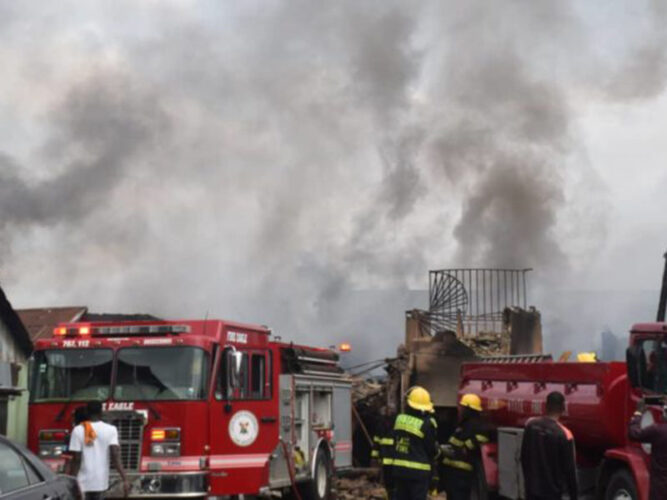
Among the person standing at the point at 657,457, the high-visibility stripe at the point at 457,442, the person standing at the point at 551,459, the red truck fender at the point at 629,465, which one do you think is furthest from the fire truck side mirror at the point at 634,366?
the high-visibility stripe at the point at 457,442

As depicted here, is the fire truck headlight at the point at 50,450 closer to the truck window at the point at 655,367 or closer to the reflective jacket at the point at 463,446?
the reflective jacket at the point at 463,446

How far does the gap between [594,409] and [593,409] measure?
24 millimetres

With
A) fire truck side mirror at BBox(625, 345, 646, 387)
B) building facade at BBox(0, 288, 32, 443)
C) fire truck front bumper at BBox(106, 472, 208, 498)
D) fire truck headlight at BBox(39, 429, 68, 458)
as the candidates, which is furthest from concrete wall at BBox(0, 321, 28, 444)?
fire truck side mirror at BBox(625, 345, 646, 387)

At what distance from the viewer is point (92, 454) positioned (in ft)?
33.3

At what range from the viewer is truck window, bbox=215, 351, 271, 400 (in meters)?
13.4

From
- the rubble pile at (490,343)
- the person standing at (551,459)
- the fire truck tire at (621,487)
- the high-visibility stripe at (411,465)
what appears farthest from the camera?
the rubble pile at (490,343)

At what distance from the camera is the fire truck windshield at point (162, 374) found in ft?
42.7

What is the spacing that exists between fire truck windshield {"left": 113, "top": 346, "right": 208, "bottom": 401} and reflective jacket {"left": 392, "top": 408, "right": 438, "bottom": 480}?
12.5 ft

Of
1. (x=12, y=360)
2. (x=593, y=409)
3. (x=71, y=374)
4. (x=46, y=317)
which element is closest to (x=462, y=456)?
(x=593, y=409)

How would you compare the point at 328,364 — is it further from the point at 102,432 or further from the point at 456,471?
the point at 102,432

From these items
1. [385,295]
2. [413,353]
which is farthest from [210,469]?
[385,295]

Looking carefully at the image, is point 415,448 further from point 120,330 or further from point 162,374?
point 120,330

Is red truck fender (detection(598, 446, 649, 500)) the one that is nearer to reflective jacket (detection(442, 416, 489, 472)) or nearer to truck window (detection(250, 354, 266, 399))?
reflective jacket (detection(442, 416, 489, 472))

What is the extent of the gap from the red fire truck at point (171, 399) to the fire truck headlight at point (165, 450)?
1 centimetres
